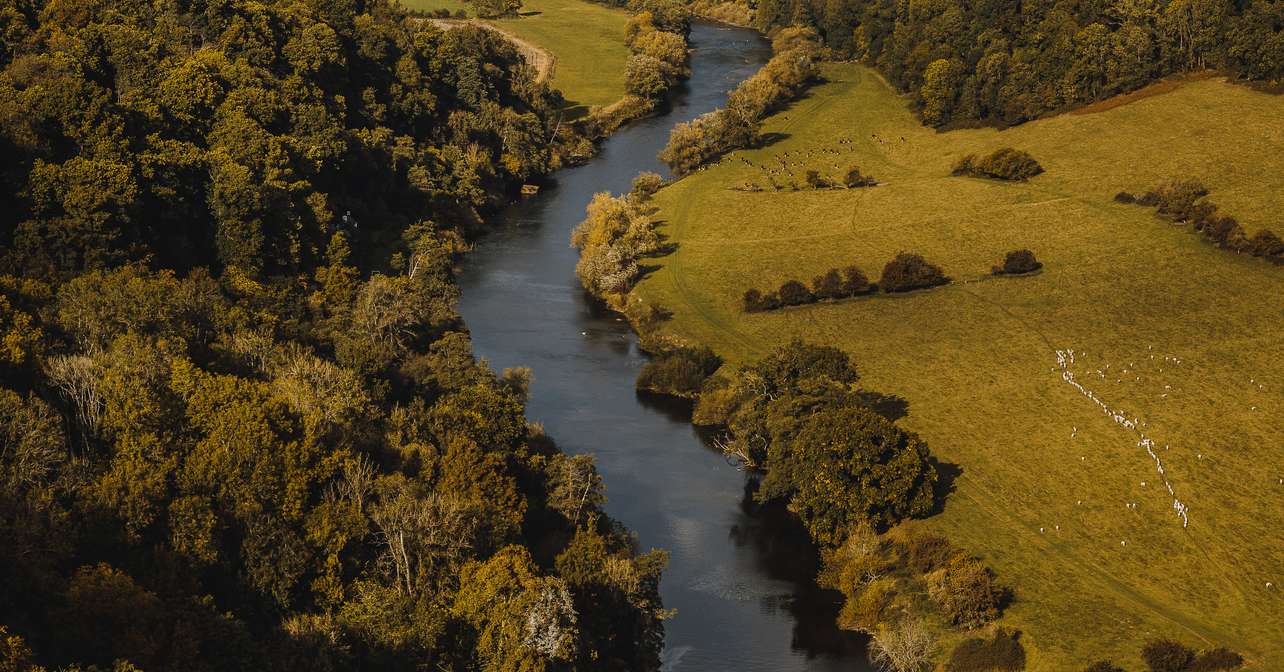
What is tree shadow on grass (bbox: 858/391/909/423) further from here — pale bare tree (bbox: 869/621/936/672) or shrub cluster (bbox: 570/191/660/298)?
shrub cluster (bbox: 570/191/660/298)

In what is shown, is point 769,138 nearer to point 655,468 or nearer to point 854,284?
point 854,284

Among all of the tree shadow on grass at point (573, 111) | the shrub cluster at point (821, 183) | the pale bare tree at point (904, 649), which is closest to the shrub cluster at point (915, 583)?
the pale bare tree at point (904, 649)

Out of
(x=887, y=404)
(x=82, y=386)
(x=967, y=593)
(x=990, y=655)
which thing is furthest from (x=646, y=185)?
(x=990, y=655)

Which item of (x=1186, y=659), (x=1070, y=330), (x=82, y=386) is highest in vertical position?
(x=82, y=386)

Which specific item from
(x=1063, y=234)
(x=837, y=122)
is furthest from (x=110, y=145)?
(x=837, y=122)

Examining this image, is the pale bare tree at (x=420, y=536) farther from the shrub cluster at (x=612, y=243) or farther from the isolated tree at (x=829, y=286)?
the shrub cluster at (x=612, y=243)

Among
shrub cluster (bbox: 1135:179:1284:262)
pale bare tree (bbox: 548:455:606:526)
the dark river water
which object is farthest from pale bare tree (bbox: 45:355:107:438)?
shrub cluster (bbox: 1135:179:1284:262)

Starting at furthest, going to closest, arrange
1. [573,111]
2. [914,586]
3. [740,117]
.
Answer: [573,111], [740,117], [914,586]

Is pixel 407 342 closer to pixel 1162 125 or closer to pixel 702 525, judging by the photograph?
pixel 702 525
